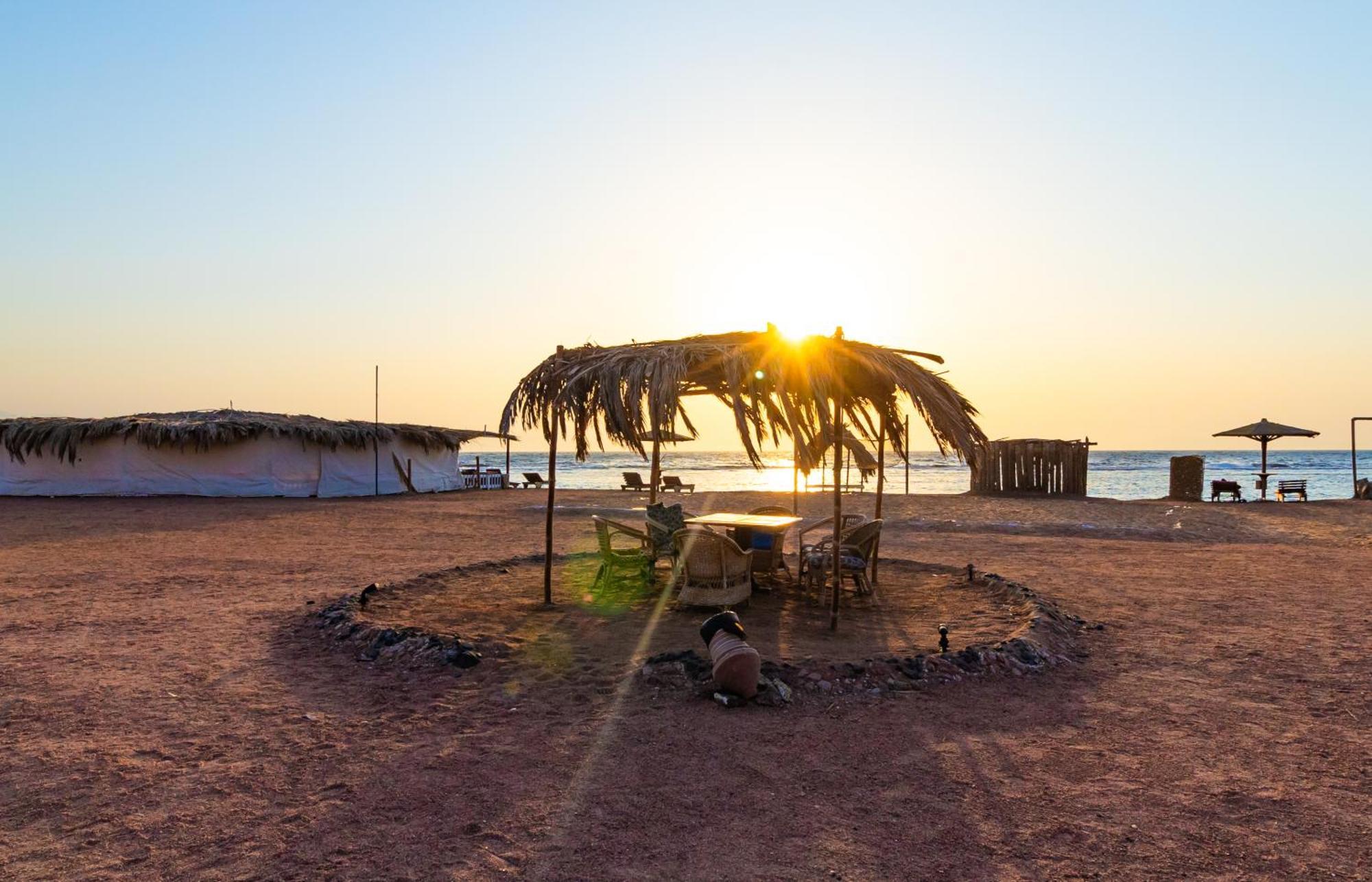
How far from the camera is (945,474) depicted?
59.6 meters

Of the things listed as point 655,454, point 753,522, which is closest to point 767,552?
point 753,522

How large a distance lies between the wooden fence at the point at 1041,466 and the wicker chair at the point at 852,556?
1581cm

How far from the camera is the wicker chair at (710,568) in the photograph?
22.6 ft

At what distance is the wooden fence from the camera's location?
22.8m

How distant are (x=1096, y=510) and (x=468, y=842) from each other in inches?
724

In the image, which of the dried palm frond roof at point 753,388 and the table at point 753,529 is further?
the table at point 753,529

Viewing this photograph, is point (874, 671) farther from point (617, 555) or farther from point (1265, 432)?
point (1265, 432)

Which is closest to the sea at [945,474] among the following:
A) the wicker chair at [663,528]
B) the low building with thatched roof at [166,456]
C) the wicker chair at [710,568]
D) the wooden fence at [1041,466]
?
the wooden fence at [1041,466]

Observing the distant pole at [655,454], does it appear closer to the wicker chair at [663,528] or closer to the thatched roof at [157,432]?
the wicker chair at [663,528]

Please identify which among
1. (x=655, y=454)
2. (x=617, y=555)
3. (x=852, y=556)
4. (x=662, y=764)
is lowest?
(x=662, y=764)

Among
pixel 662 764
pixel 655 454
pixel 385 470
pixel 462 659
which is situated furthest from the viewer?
pixel 385 470

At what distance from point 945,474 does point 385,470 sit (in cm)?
4323

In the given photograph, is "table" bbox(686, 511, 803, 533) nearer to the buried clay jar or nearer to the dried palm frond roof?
the dried palm frond roof

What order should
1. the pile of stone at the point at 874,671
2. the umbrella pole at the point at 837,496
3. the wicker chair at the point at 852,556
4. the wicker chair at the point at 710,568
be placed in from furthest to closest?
the wicker chair at the point at 852,556 < the wicker chair at the point at 710,568 < the umbrella pole at the point at 837,496 < the pile of stone at the point at 874,671
